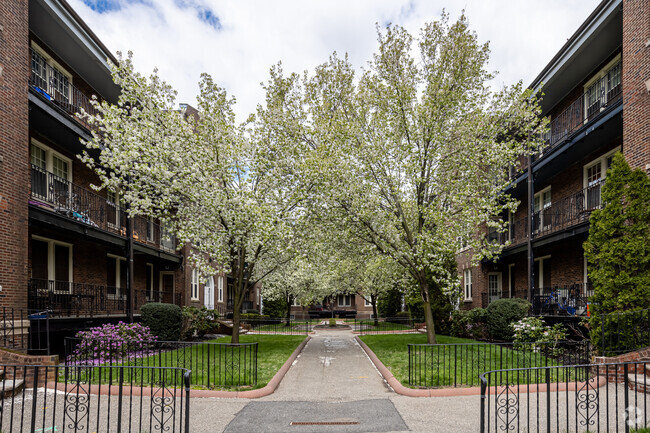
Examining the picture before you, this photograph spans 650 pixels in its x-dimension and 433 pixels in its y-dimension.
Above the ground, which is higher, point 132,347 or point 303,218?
point 303,218

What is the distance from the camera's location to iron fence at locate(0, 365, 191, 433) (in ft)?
19.7

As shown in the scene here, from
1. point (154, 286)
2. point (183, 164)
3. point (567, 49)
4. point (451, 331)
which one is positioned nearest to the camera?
point (183, 164)

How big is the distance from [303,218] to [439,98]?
5.69m

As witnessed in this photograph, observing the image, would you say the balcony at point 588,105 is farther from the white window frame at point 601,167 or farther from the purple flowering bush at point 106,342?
the purple flowering bush at point 106,342

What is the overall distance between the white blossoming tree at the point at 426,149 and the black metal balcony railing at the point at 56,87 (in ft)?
29.0

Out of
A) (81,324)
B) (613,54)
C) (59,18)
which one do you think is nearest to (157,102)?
(59,18)

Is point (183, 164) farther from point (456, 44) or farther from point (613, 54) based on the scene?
point (613, 54)

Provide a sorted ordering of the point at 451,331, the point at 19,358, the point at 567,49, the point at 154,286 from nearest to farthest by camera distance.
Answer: the point at 19,358 → the point at 567,49 → the point at 451,331 → the point at 154,286

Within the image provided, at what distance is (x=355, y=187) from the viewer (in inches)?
551

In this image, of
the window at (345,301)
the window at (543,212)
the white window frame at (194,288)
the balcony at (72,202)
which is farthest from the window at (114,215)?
the window at (345,301)

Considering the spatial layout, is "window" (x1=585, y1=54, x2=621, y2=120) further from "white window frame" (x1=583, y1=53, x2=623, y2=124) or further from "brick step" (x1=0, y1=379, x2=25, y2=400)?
"brick step" (x1=0, y1=379, x2=25, y2=400)

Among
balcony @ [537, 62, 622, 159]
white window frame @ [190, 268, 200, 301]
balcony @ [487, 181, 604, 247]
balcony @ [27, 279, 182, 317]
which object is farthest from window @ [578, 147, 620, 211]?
white window frame @ [190, 268, 200, 301]

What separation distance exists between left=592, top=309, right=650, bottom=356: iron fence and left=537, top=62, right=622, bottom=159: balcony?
6.50 m

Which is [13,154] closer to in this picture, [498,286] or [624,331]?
[624,331]
